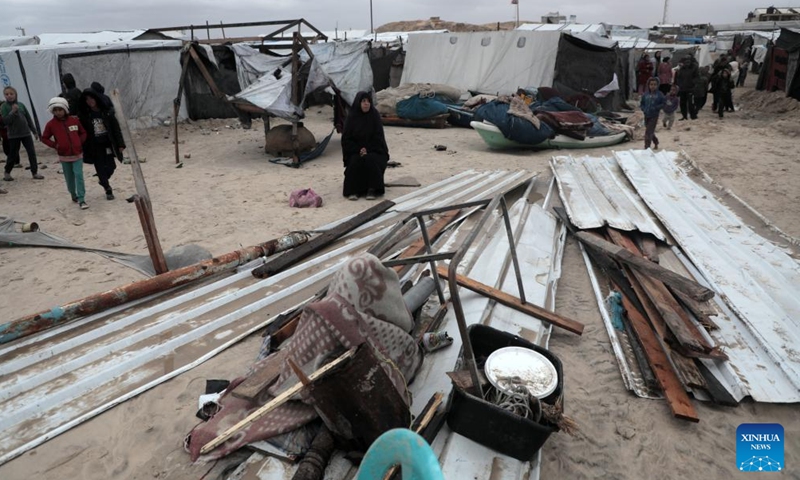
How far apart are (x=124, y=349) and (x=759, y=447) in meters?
3.63

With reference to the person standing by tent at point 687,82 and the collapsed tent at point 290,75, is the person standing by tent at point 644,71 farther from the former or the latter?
the collapsed tent at point 290,75

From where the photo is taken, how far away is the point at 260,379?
2.33 metres

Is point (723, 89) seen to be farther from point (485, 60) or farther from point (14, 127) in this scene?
point (14, 127)

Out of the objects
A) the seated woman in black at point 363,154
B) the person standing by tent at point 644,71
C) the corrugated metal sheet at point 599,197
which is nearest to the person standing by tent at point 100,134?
the seated woman in black at point 363,154

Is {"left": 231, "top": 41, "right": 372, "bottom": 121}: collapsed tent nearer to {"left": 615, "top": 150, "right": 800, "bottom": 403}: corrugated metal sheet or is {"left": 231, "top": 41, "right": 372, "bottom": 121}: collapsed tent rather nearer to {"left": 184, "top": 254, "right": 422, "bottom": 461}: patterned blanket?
{"left": 615, "top": 150, "right": 800, "bottom": 403}: corrugated metal sheet

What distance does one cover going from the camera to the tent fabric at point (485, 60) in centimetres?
1370

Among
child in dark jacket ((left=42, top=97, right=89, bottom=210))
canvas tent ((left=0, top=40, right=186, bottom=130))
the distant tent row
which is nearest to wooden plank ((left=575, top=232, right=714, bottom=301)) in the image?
child in dark jacket ((left=42, top=97, right=89, bottom=210))

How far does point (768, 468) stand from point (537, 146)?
8.03 m

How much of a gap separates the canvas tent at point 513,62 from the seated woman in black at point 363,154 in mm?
→ 8778

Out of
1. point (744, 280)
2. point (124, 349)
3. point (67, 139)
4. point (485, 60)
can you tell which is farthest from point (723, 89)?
point (124, 349)

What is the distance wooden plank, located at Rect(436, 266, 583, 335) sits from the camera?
3150mm

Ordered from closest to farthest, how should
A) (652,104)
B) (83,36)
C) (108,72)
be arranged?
(652,104) → (108,72) → (83,36)

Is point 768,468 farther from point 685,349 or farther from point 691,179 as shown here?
point 691,179

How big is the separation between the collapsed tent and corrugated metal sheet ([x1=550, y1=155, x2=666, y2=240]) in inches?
187
